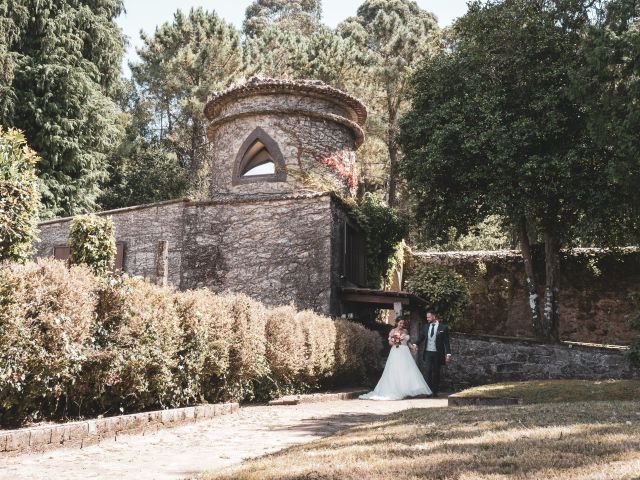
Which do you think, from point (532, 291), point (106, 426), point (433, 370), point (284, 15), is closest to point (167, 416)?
point (106, 426)

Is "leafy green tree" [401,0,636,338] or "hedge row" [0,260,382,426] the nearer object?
"hedge row" [0,260,382,426]

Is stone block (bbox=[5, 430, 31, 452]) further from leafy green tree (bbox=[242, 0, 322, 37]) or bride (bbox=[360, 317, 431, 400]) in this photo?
leafy green tree (bbox=[242, 0, 322, 37])

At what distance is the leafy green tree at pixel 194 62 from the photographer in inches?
1309

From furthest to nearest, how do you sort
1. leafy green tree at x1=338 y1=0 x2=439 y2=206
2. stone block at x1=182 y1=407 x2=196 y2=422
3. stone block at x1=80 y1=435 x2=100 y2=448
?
leafy green tree at x1=338 y1=0 x2=439 y2=206
stone block at x1=182 y1=407 x2=196 y2=422
stone block at x1=80 y1=435 x2=100 y2=448

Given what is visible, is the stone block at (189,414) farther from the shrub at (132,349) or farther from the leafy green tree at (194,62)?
the leafy green tree at (194,62)

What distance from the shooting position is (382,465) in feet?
12.8

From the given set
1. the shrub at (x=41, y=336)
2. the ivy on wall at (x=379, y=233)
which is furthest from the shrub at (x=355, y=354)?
the shrub at (x=41, y=336)

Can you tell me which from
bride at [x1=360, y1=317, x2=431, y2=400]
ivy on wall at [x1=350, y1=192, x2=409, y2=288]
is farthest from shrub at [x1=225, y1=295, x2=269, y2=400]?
ivy on wall at [x1=350, y1=192, x2=409, y2=288]

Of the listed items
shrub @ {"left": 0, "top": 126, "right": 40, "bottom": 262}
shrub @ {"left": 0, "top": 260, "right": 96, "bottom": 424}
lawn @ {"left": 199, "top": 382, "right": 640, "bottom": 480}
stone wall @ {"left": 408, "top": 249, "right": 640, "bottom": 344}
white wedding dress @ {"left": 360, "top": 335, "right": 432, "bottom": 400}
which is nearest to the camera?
lawn @ {"left": 199, "top": 382, "right": 640, "bottom": 480}

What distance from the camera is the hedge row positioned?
6426 millimetres

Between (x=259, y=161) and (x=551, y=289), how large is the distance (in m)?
10.6


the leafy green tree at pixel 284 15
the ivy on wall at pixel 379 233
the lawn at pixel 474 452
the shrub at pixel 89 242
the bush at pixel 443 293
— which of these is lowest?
the lawn at pixel 474 452

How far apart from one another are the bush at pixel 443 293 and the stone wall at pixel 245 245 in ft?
11.2

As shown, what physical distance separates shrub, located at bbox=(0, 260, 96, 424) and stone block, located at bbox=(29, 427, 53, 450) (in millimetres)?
441
